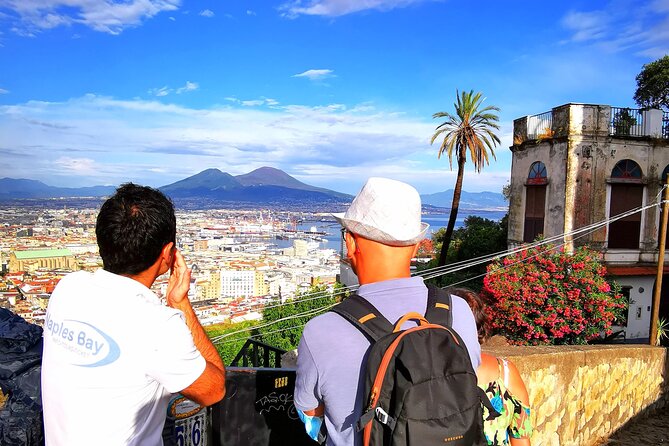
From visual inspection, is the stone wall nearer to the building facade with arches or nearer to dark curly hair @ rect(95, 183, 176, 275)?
dark curly hair @ rect(95, 183, 176, 275)

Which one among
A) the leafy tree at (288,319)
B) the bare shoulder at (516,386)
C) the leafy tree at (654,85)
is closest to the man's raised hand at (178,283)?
the bare shoulder at (516,386)

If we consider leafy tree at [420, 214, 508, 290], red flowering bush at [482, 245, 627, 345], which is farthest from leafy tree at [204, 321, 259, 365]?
red flowering bush at [482, 245, 627, 345]

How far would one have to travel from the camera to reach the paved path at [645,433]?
5.50 metres

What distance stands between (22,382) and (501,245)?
2376 centimetres

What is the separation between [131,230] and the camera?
180 cm

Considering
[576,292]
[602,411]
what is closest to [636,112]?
[576,292]

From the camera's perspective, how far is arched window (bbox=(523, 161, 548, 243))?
62.8 feet

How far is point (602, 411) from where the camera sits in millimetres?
5402

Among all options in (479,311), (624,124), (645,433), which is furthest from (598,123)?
(479,311)

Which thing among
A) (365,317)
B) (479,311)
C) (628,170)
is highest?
(628,170)

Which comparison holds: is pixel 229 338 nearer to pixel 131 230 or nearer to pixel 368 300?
pixel 131 230

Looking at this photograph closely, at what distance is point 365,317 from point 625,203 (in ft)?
64.9

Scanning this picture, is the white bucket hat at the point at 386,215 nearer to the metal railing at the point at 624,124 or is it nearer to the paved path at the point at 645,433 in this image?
the paved path at the point at 645,433

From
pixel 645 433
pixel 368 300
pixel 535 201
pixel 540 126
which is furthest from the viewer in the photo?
pixel 535 201
